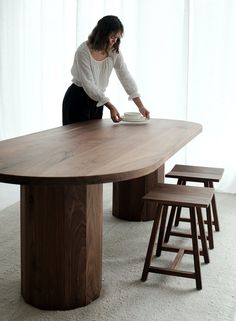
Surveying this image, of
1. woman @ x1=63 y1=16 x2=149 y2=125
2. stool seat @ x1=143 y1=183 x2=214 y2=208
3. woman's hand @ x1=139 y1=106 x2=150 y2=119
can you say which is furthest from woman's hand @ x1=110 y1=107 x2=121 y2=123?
stool seat @ x1=143 y1=183 x2=214 y2=208

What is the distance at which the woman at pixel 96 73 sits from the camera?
12.5ft

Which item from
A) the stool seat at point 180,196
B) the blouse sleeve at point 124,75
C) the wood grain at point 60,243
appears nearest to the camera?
the wood grain at point 60,243

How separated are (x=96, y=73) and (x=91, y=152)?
53.5 inches

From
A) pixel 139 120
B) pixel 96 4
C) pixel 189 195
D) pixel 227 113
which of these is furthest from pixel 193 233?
pixel 96 4

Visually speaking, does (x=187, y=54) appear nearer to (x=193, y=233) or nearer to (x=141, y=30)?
(x=141, y=30)

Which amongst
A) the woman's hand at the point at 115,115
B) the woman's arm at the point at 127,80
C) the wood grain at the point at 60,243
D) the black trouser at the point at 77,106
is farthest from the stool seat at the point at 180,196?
the black trouser at the point at 77,106

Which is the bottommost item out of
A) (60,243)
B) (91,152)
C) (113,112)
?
(60,243)

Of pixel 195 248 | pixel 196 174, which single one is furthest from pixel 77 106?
pixel 195 248

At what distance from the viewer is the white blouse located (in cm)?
381

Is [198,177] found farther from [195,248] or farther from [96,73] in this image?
[96,73]

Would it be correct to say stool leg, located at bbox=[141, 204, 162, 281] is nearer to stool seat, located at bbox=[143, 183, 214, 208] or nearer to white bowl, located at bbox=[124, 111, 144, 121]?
stool seat, located at bbox=[143, 183, 214, 208]

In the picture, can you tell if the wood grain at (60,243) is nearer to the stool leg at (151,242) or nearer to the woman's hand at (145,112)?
the stool leg at (151,242)

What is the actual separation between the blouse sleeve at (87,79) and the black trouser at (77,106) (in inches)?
10.1

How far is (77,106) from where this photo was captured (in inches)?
163
